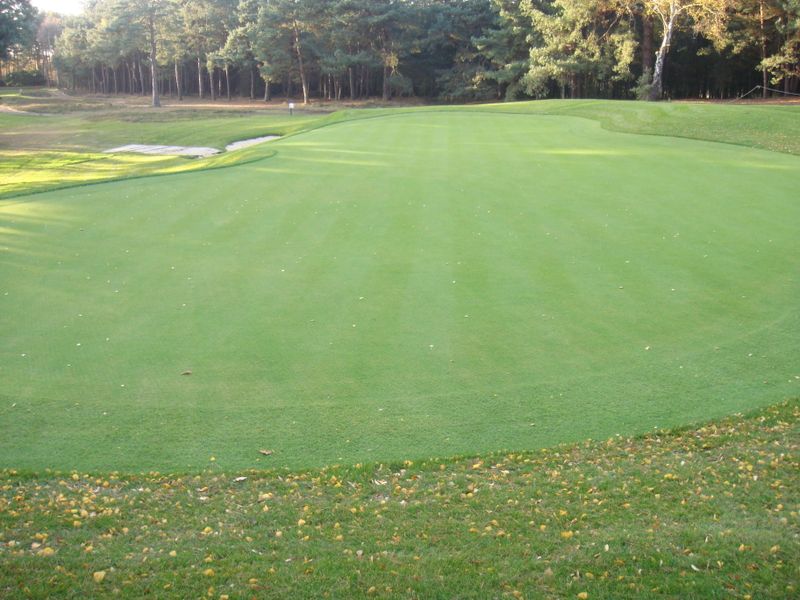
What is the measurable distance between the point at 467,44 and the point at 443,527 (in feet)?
191

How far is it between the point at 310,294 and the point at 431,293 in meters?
1.66

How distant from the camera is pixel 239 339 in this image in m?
8.32

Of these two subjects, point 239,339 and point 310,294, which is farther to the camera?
point 310,294

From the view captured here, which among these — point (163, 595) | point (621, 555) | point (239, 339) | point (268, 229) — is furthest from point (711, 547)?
point (268, 229)

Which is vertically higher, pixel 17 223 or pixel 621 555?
pixel 17 223

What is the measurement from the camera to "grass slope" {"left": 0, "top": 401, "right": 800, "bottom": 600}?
3.96 metres

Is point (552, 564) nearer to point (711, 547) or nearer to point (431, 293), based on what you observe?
point (711, 547)

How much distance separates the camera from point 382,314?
8938 millimetres

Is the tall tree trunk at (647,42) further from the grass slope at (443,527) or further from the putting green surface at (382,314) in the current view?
the grass slope at (443,527)

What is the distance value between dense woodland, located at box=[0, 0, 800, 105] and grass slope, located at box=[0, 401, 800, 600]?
115ft

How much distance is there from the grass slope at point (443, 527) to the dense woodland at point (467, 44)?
35.1m

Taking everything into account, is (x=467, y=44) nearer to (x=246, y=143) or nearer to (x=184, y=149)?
(x=246, y=143)

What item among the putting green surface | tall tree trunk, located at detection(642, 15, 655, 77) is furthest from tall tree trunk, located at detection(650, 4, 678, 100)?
the putting green surface

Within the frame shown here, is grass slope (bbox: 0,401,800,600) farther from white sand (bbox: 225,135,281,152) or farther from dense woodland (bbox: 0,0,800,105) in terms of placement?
dense woodland (bbox: 0,0,800,105)
